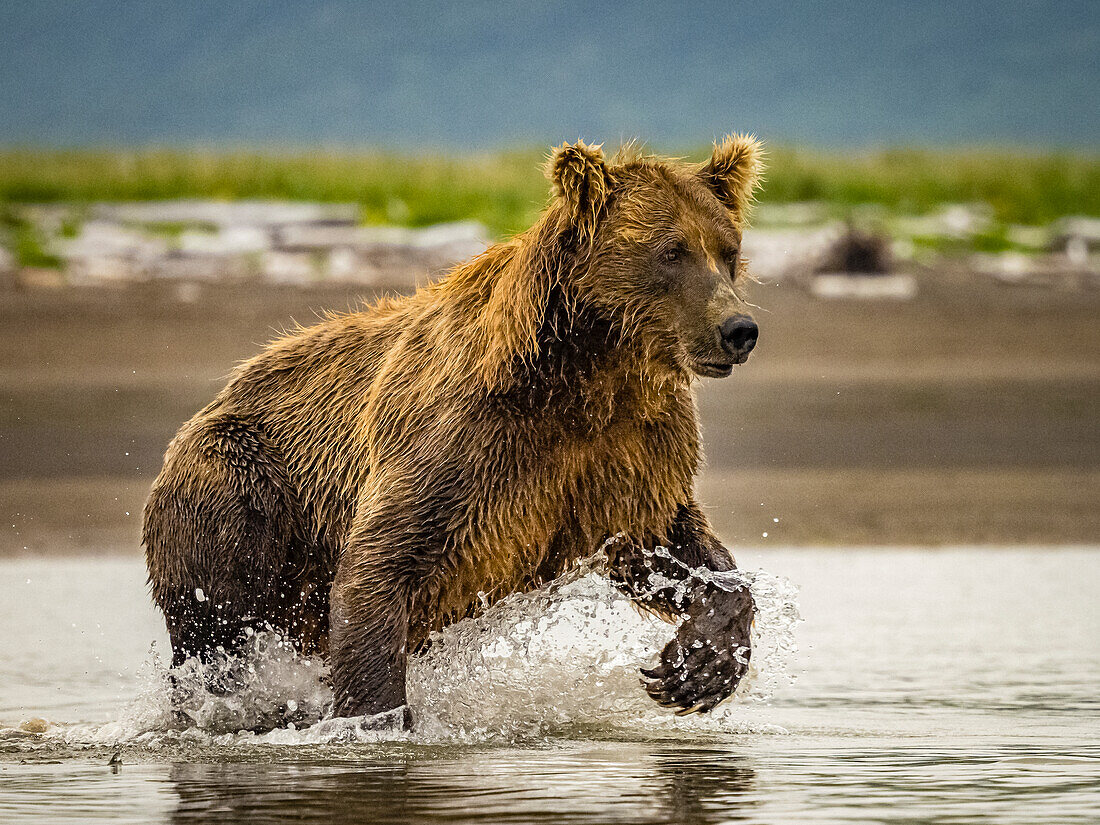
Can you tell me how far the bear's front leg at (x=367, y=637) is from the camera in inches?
233

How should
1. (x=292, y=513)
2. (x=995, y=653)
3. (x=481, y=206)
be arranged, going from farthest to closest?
1. (x=481, y=206)
2. (x=995, y=653)
3. (x=292, y=513)

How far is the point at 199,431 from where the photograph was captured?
6672mm

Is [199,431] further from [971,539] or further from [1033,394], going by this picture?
[1033,394]

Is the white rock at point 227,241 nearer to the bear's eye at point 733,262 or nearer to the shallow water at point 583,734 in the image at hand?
the shallow water at point 583,734

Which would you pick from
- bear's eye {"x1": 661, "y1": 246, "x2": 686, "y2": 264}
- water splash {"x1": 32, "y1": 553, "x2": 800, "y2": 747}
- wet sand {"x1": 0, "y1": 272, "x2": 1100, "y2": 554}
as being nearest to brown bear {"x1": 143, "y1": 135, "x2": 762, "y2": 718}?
bear's eye {"x1": 661, "y1": 246, "x2": 686, "y2": 264}

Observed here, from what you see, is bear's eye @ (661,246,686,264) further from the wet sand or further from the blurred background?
the wet sand

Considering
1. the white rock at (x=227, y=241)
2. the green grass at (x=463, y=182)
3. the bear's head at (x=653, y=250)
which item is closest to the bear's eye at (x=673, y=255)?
the bear's head at (x=653, y=250)

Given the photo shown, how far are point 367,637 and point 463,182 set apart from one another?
681 inches

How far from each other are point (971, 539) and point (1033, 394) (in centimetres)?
341

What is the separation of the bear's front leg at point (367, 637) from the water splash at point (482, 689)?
0.17 meters

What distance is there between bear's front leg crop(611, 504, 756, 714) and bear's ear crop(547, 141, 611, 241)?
3.47 ft

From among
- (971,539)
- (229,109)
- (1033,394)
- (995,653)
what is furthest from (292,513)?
(229,109)

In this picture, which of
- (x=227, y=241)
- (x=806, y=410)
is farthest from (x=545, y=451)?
(x=227, y=241)

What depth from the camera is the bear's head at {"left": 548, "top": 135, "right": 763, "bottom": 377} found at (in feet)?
18.6
